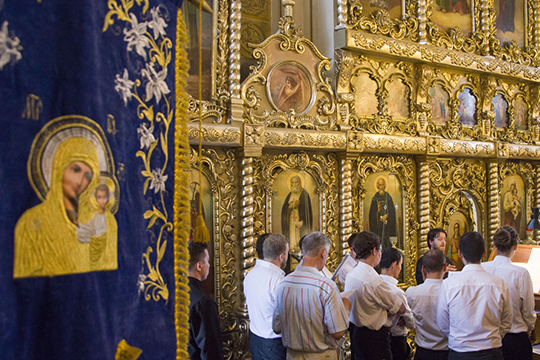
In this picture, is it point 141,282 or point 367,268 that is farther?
point 367,268

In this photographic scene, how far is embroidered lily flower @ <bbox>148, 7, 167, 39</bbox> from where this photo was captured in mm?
1528

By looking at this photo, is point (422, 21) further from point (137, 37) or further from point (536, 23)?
point (137, 37)

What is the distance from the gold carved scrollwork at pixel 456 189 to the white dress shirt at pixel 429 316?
3212mm

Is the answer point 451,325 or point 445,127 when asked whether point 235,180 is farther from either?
point 445,127

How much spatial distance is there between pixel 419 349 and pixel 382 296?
785mm

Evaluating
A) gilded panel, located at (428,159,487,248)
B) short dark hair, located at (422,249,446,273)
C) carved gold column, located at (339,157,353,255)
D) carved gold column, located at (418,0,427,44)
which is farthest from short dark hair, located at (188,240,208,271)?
carved gold column, located at (418,0,427,44)

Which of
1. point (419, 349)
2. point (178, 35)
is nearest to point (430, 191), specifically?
point (419, 349)

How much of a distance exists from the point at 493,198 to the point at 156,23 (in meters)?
7.57

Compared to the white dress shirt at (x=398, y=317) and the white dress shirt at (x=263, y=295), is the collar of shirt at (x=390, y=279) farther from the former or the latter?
the white dress shirt at (x=263, y=295)

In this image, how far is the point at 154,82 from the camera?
1.52 metres

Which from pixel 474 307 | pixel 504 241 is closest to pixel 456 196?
pixel 504 241

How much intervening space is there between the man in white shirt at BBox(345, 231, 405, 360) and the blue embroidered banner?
8.82 ft

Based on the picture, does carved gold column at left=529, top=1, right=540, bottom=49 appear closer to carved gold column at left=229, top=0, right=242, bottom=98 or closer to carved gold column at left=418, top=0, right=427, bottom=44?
carved gold column at left=418, top=0, right=427, bottom=44

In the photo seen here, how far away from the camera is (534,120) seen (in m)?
8.69
